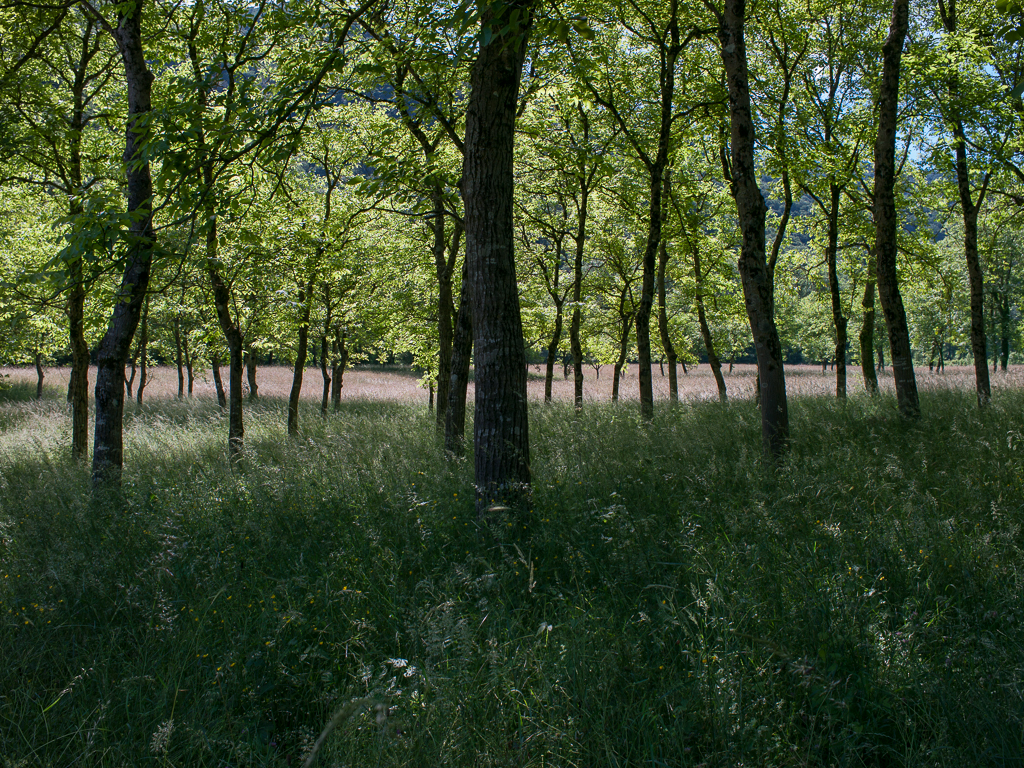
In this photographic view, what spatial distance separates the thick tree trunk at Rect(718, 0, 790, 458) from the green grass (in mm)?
821

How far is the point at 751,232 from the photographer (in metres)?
6.51

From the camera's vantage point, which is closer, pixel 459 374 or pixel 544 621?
pixel 544 621

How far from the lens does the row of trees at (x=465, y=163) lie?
4.79 metres

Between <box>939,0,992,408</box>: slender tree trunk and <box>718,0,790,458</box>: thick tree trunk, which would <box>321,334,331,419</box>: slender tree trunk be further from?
<box>939,0,992,408</box>: slender tree trunk

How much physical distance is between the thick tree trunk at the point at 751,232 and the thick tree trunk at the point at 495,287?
3.22 metres

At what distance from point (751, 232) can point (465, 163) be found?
3.67 metres

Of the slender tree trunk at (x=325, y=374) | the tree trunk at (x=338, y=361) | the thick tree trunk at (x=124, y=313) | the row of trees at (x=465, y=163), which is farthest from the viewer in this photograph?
the tree trunk at (x=338, y=361)

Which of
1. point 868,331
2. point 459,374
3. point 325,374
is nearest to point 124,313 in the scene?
point 459,374

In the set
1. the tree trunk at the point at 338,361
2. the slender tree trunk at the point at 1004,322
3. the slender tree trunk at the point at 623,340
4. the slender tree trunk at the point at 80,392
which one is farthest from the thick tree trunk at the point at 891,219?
the slender tree trunk at the point at 1004,322

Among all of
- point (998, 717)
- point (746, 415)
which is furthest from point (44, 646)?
point (746, 415)

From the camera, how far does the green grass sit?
235 cm

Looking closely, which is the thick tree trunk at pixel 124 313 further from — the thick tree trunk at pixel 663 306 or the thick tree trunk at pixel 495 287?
the thick tree trunk at pixel 663 306

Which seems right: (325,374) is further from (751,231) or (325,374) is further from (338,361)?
(751,231)

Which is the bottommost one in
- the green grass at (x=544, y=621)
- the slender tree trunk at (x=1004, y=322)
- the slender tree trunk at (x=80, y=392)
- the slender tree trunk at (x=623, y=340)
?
the green grass at (x=544, y=621)
